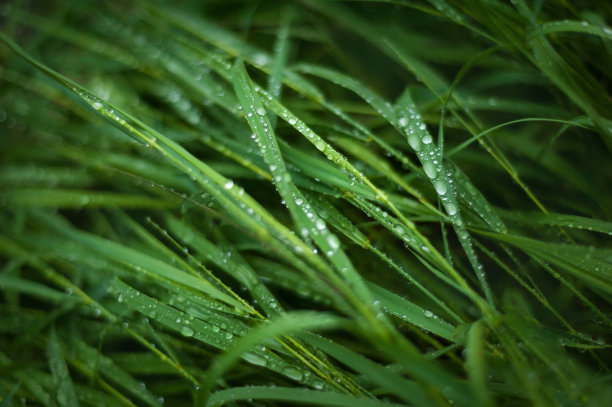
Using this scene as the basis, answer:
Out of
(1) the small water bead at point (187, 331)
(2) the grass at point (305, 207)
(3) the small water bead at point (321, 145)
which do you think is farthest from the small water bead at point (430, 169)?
(1) the small water bead at point (187, 331)

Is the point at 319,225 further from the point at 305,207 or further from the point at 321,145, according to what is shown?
the point at 321,145

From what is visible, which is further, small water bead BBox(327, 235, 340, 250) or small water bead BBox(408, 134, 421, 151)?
small water bead BBox(408, 134, 421, 151)

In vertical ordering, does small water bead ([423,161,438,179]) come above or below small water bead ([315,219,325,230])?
above

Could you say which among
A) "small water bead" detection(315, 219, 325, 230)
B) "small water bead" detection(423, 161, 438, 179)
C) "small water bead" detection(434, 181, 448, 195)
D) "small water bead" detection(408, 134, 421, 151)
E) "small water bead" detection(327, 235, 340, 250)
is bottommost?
"small water bead" detection(327, 235, 340, 250)

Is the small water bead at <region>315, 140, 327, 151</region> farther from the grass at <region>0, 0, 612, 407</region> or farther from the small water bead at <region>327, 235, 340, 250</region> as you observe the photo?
the small water bead at <region>327, 235, 340, 250</region>

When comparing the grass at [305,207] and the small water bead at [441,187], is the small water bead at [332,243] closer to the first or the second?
the grass at [305,207]

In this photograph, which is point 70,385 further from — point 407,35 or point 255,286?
point 407,35

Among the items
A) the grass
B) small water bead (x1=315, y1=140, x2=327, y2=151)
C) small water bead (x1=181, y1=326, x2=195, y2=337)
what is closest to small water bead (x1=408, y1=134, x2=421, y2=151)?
the grass

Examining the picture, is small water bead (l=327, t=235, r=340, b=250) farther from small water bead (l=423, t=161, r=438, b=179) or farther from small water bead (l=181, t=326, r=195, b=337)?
small water bead (l=181, t=326, r=195, b=337)
